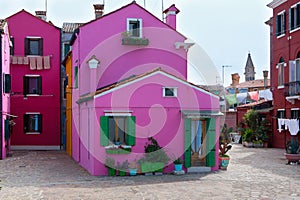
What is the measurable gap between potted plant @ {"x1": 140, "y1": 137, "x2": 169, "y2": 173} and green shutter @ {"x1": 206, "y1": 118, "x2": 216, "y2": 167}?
1.76 m

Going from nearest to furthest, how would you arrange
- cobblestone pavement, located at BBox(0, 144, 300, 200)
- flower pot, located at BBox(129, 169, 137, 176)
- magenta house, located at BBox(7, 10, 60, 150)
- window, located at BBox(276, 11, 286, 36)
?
cobblestone pavement, located at BBox(0, 144, 300, 200) → flower pot, located at BBox(129, 169, 137, 176) → window, located at BBox(276, 11, 286, 36) → magenta house, located at BBox(7, 10, 60, 150)

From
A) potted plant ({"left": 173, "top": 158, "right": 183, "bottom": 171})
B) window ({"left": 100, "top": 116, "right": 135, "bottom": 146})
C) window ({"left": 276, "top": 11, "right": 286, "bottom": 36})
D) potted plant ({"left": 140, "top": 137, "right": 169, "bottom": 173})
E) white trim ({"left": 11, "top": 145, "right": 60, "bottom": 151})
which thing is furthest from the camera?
white trim ({"left": 11, "top": 145, "right": 60, "bottom": 151})

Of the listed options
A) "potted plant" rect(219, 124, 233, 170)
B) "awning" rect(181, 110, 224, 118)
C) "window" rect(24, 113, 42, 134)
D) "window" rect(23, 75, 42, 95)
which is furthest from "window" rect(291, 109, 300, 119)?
"window" rect(23, 75, 42, 95)

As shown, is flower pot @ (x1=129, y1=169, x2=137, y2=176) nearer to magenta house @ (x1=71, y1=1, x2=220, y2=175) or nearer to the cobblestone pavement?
magenta house @ (x1=71, y1=1, x2=220, y2=175)

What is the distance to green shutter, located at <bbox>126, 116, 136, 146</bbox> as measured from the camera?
16406mm

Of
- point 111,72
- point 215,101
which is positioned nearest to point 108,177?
point 215,101

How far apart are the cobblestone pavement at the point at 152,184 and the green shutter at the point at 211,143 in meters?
0.61

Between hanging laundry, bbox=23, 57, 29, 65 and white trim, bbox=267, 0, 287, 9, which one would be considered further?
hanging laundry, bbox=23, 57, 29, 65

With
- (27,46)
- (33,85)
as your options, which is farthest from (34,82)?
(27,46)

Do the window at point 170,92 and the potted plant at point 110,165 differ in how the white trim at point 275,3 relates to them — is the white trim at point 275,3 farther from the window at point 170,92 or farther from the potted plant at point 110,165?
the potted plant at point 110,165

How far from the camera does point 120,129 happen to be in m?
16.6

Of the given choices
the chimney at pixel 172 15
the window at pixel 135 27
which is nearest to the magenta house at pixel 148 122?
the window at pixel 135 27

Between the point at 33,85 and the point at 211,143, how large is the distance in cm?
1618

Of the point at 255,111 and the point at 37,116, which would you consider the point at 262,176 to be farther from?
the point at 37,116
